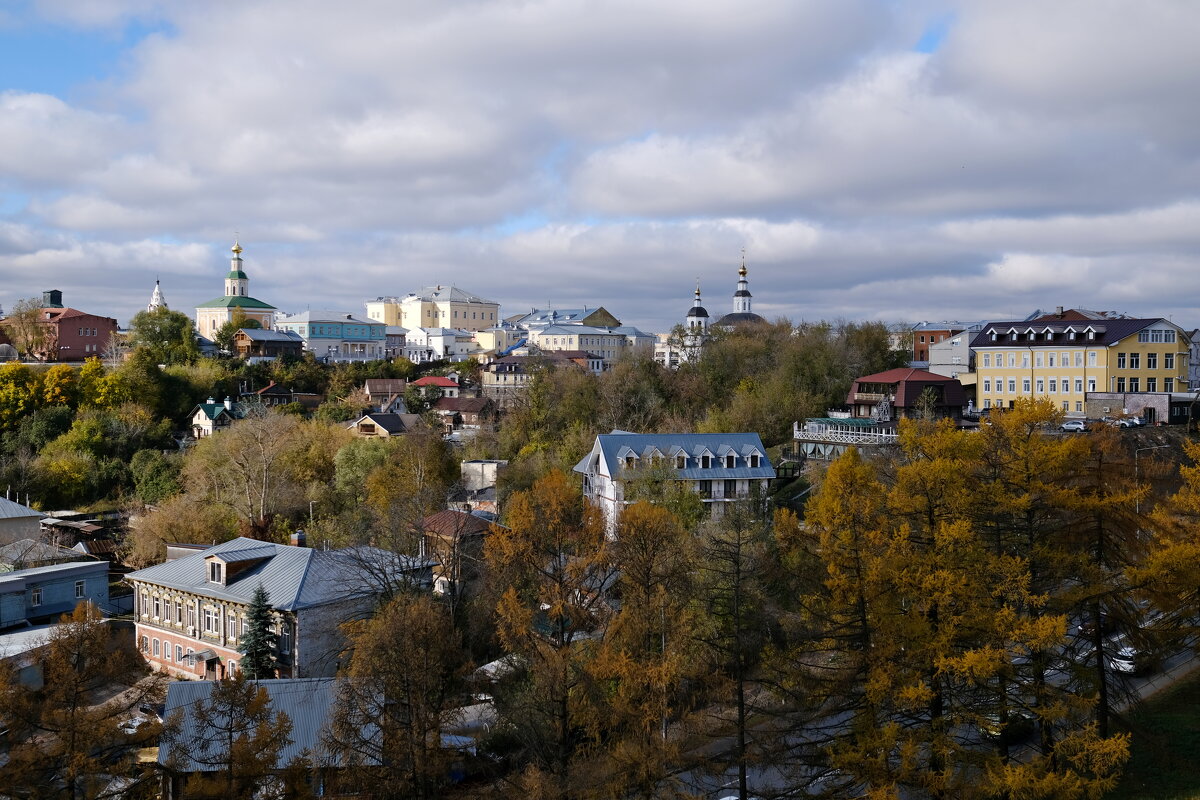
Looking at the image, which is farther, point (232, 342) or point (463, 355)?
point (463, 355)

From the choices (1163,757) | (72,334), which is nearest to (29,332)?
(72,334)

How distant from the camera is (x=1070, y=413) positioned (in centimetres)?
4128

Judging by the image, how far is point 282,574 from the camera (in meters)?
25.1

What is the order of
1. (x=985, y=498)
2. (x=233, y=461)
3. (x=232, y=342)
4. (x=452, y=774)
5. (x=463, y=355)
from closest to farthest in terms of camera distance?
(x=985, y=498), (x=452, y=774), (x=233, y=461), (x=232, y=342), (x=463, y=355)

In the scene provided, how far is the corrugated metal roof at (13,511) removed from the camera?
3672 centimetres

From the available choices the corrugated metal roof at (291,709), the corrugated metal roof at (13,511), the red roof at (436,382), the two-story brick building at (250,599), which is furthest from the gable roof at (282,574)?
the red roof at (436,382)

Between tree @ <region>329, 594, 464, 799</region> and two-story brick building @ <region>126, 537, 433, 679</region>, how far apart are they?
5.97 metres

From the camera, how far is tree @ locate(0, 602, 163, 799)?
13.4 m

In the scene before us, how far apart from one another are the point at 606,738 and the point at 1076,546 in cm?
997

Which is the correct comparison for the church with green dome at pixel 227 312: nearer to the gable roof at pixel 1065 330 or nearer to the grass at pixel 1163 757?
the gable roof at pixel 1065 330

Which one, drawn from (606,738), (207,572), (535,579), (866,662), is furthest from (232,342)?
(866,662)

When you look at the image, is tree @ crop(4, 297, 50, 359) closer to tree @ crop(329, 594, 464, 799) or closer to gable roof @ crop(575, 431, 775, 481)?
gable roof @ crop(575, 431, 775, 481)

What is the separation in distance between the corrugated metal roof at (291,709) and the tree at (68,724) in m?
2.01

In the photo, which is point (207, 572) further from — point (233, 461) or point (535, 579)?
point (233, 461)
